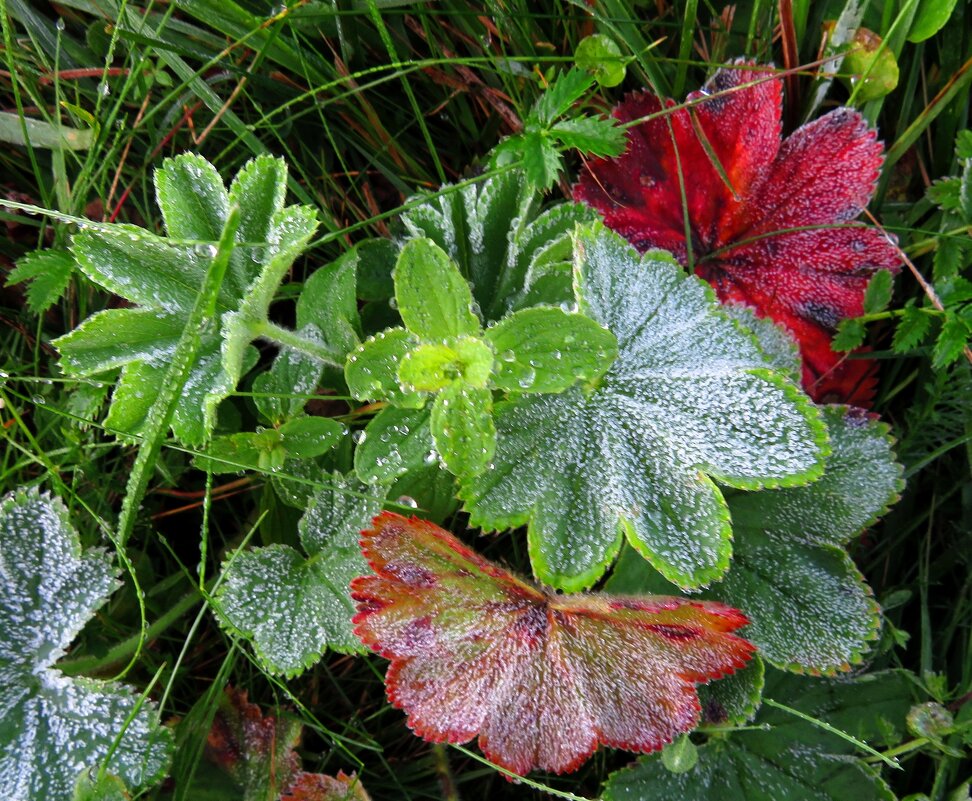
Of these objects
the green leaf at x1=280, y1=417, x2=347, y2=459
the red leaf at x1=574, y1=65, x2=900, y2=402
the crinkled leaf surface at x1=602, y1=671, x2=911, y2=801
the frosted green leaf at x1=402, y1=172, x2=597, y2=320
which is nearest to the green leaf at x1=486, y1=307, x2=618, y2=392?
the frosted green leaf at x1=402, y1=172, x2=597, y2=320

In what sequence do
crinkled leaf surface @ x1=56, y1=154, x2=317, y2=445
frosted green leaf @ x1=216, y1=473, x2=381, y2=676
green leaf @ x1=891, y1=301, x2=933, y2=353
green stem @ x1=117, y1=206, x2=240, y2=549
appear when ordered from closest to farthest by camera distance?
green stem @ x1=117, y1=206, x2=240, y2=549 → crinkled leaf surface @ x1=56, y1=154, x2=317, y2=445 → frosted green leaf @ x1=216, y1=473, x2=381, y2=676 → green leaf @ x1=891, y1=301, x2=933, y2=353

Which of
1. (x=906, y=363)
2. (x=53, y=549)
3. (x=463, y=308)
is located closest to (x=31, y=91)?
(x=53, y=549)

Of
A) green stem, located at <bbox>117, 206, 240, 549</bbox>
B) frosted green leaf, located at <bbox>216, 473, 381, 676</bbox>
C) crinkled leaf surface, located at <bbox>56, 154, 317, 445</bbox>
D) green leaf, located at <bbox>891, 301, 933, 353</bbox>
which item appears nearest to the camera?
green stem, located at <bbox>117, 206, 240, 549</bbox>

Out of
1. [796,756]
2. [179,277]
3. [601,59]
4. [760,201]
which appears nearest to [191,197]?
[179,277]

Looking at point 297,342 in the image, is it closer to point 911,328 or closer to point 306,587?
point 306,587

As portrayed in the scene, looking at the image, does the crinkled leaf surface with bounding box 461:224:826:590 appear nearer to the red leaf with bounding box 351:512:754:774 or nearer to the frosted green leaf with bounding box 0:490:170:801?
the red leaf with bounding box 351:512:754:774

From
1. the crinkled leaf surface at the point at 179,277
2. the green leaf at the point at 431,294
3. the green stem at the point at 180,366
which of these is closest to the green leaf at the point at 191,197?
the crinkled leaf surface at the point at 179,277

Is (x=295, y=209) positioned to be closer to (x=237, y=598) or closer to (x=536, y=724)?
(x=237, y=598)

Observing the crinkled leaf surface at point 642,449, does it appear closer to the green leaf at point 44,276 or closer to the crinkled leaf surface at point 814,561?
the crinkled leaf surface at point 814,561
